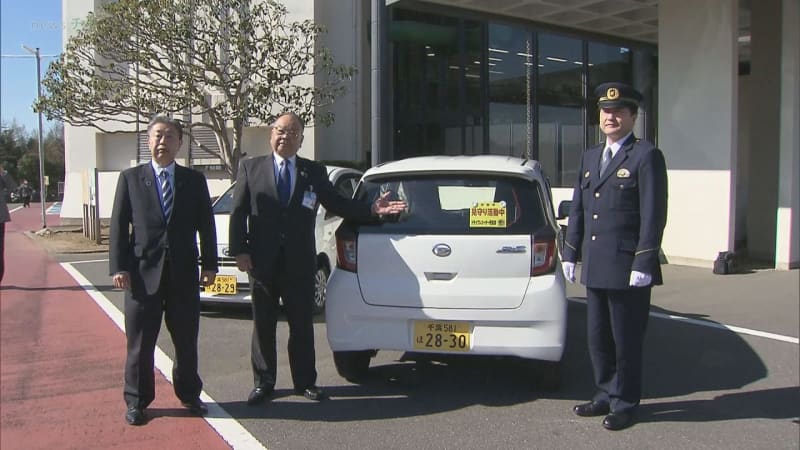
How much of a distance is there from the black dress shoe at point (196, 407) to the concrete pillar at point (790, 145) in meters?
9.27

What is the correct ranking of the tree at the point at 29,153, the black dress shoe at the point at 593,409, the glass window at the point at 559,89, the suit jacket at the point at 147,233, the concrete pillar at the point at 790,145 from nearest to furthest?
the suit jacket at the point at 147,233, the black dress shoe at the point at 593,409, the concrete pillar at the point at 790,145, the tree at the point at 29,153, the glass window at the point at 559,89

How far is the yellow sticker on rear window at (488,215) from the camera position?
4488 millimetres

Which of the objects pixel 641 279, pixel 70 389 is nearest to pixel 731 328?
pixel 641 279

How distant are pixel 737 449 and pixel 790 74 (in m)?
8.38

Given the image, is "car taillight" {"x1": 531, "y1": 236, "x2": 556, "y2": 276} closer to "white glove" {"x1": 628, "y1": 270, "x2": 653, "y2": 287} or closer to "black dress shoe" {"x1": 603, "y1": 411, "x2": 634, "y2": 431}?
"white glove" {"x1": 628, "y1": 270, "x2": 653, "y2": 287}

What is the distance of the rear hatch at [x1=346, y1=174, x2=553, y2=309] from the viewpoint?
4.41m

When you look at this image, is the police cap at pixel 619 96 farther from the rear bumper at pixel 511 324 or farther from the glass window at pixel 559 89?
the glass window at pixel 559 89

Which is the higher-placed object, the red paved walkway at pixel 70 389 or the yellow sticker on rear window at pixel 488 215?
the yellow sticker on rear window at pixel 488 215

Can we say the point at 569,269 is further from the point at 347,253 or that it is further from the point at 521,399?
the point at 347,253

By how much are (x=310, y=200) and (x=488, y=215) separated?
1.23 metres

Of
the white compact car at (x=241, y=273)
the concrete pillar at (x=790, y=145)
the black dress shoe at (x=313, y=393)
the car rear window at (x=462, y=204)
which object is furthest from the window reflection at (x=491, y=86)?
the black dress shoe at (x=313, y=393)

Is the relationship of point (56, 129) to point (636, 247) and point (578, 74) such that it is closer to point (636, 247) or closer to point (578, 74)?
point (578, 74)

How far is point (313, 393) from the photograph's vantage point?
185 inches

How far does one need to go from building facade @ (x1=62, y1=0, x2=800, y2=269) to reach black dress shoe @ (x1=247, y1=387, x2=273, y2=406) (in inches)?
213
